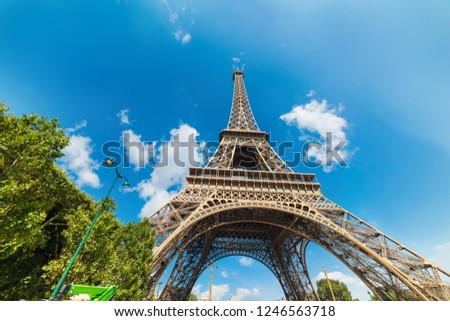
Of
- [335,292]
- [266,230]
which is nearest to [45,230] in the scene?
[266,230]

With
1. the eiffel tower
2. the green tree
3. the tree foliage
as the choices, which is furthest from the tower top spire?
the green tree

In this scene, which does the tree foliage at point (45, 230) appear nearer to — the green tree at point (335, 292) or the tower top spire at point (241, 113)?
the tower top spire at point (241, 113)

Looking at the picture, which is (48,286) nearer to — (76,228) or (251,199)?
(76,228)

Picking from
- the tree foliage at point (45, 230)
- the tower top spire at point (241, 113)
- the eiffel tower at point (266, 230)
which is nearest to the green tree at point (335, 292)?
the eiffel tower at point (266, 230)

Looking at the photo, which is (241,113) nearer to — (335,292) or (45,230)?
(45,230)

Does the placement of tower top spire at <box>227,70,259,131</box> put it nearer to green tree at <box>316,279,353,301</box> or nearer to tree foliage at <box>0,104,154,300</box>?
tree foliage at <box>0,104,154,300</box>
